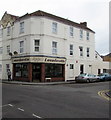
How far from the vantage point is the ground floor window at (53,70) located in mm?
25719

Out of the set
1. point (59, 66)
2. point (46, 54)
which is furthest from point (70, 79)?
point (46, 54)

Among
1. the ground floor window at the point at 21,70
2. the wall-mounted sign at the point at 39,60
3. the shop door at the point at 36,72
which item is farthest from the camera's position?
the ground floor window at the point at 21,70

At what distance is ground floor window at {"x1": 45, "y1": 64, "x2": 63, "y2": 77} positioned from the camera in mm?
25719

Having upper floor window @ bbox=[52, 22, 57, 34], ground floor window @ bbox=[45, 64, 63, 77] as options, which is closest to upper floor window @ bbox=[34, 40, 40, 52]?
ground floor window @ bbox=[45, 64, 63, 77]

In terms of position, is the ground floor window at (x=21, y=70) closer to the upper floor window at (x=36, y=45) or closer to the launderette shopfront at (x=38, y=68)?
the launderette shopfront at (x=38, y=68)

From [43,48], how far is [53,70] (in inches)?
147

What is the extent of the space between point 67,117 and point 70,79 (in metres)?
22.0

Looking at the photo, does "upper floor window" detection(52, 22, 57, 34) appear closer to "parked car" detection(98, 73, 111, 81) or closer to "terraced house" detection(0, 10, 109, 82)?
"terraced house" detection(0, 10, 109, 82)

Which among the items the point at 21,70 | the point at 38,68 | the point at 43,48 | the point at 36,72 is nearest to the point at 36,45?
the point at 43,48

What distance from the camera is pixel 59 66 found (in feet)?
90.7

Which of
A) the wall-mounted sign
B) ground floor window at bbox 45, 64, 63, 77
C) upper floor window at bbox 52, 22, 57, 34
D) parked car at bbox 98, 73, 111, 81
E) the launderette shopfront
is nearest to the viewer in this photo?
the wall-mounted sign

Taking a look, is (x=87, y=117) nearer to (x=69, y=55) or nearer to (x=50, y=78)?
(x=50, y=78)

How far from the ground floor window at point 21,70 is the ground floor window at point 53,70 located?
2939 mm

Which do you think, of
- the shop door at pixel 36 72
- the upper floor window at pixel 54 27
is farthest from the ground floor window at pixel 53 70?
the upper floor window at pixel 54 27
